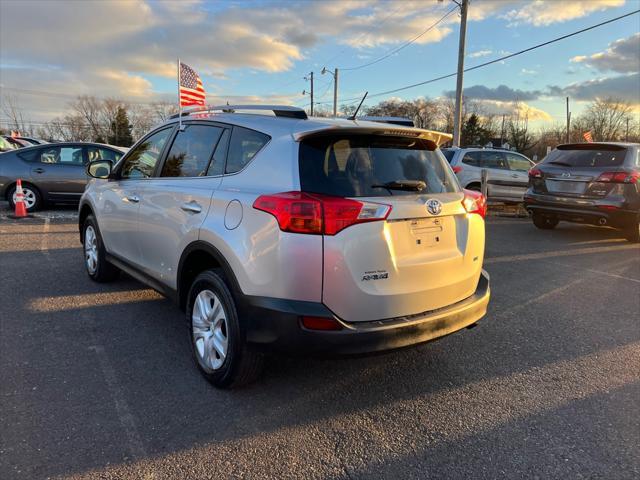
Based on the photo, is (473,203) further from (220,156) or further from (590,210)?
(590,210)

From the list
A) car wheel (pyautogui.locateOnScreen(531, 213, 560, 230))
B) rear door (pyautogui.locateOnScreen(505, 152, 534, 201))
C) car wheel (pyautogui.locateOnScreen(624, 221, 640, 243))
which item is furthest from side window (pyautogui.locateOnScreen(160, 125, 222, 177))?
rear door (pyautogui.locateOnScreen(505, 152, 534, 201))

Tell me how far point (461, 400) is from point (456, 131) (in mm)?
17138

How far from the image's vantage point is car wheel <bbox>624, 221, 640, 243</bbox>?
858 cm

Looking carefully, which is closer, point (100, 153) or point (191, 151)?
point (191, 151)

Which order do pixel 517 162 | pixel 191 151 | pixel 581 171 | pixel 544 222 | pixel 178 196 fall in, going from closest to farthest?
pixel 178 196, pixel 191 151, pixel 581 171, pixel 544 222, pixel 517 162

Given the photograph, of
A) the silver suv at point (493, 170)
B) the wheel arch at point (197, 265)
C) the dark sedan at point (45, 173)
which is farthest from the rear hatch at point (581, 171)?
the dark sedan at point (45, 173)

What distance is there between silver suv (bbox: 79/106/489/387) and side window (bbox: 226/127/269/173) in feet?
0.04

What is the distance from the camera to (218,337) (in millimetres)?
3115

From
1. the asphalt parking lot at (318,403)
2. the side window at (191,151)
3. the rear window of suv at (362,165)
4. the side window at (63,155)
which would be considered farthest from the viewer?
the side window at (63,155)

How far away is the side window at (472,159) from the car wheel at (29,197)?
10421 mm

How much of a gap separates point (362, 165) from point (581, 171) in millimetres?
7341

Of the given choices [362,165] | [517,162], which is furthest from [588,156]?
[362,165]

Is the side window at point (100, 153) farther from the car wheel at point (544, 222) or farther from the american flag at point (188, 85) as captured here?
the car wheel at point (544, 222)

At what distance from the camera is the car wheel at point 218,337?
2891 millimetres
